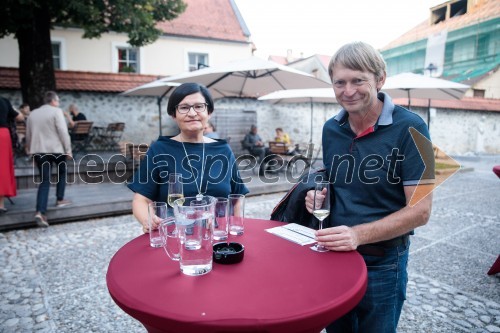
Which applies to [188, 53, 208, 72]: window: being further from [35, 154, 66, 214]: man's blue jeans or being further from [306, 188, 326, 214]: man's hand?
[306, 188, 326, 214]: man's hand

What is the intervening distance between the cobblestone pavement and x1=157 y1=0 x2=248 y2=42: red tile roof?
15.1m

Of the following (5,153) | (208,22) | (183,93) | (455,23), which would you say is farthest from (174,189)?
(455,23)

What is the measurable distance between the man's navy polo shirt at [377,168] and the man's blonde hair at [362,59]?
0.18 metres

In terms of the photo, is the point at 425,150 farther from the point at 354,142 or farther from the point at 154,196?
the point at 154,196

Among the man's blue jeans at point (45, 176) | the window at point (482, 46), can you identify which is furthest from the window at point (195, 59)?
the window at point (482, 46)

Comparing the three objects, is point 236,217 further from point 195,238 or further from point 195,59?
point 195,59

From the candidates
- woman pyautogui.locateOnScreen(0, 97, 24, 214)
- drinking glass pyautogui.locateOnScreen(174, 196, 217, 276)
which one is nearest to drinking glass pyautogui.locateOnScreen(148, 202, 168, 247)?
drinking glass pyautogui.locateOnScreen(174, 196, 217, 276)

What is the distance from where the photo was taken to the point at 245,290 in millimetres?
1170

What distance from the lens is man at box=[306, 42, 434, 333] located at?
5.03 feet

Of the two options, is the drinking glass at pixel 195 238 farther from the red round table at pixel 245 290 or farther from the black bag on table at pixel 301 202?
the black bag on table at pixel 301 202

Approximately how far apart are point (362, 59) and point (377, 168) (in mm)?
521

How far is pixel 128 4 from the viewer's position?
9492 millimetres

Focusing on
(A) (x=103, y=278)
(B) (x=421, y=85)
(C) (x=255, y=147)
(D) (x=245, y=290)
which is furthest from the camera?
(C) (x=255, y=147)

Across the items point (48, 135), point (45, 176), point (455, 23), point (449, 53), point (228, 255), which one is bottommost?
point (45, 176)
